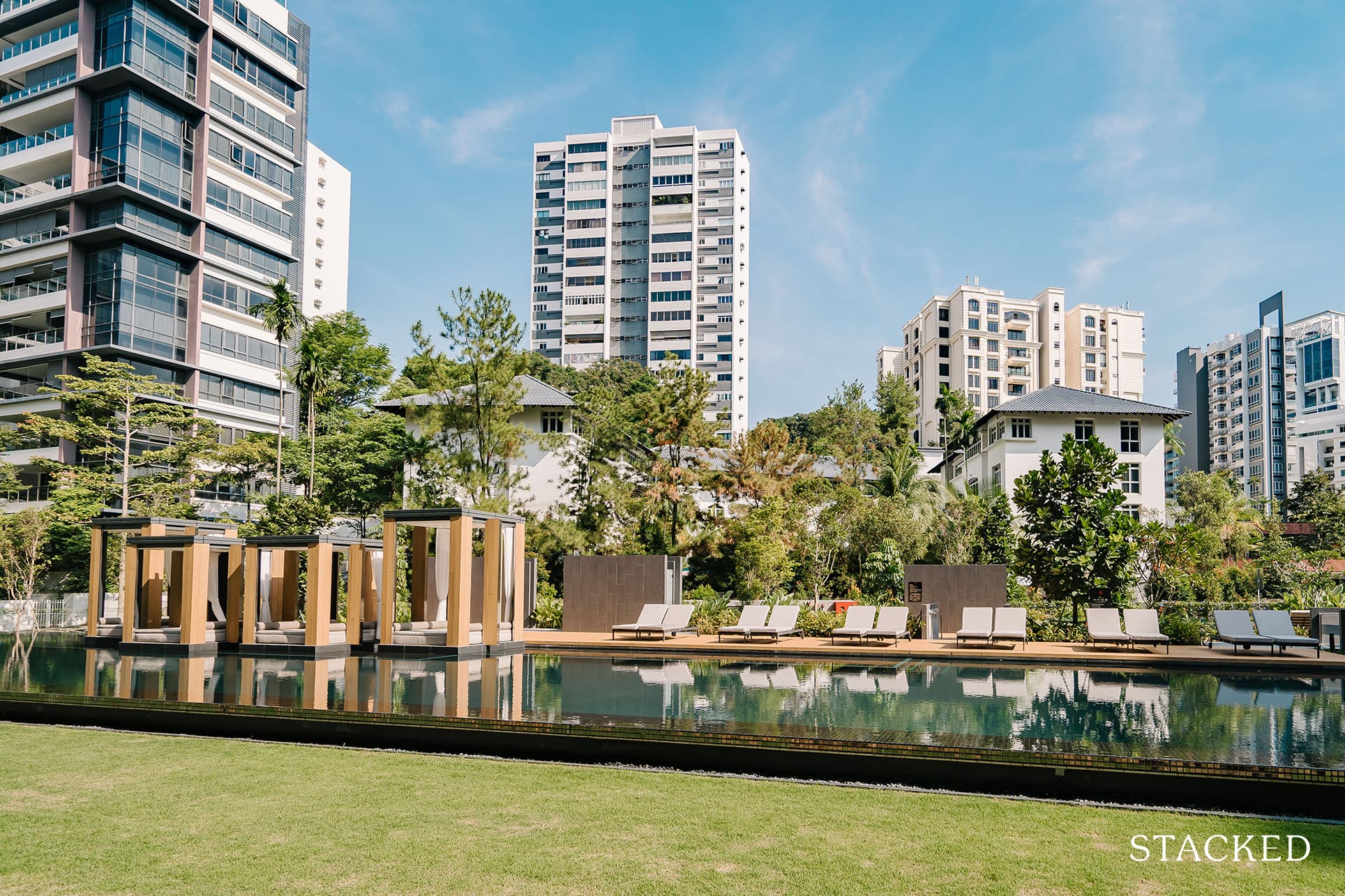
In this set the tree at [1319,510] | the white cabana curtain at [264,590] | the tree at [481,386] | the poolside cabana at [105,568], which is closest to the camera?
the poolside cabana at [105,568]

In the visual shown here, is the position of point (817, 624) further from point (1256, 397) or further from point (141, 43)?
point (1256, 397)

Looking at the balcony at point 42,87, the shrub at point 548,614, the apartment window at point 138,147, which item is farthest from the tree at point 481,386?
the balcony at point 42,87

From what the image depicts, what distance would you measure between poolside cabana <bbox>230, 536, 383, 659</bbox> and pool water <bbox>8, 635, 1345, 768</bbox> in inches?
39.5

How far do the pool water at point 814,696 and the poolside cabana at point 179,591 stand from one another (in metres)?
1.15

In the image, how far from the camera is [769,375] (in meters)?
69.5

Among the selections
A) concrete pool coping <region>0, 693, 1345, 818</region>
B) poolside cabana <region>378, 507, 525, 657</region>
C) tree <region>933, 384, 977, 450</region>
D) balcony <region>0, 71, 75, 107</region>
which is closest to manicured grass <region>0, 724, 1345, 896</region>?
concrete pool coping <region>0, 693, 1345, 818</region>

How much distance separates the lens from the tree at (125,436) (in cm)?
3300

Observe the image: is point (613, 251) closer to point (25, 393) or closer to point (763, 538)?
point (25, 393)

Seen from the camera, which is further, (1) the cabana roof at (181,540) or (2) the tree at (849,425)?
(2) the tree at (849,425)

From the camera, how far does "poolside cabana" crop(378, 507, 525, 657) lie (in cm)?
1589

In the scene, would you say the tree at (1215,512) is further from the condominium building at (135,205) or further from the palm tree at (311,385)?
the condominium building at (135,205)

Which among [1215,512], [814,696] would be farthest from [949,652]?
[1215,512]

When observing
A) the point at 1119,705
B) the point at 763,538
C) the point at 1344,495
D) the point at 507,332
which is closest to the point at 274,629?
the point at 507,332

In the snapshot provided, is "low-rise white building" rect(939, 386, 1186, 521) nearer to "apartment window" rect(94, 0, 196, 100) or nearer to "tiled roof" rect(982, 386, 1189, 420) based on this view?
"tiled roof" rect(982, 386, 1189, 420)
